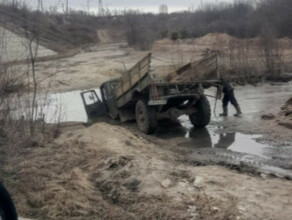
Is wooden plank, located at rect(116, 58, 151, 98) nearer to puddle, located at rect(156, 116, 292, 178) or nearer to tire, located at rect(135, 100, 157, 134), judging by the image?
tire, located at rect(135, 100, 157, 134)

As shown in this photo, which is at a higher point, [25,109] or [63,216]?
[25,109]

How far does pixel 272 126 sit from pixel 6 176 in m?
8.42

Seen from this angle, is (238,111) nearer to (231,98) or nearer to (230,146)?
(231,98)

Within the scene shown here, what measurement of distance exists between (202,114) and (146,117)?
172 cm

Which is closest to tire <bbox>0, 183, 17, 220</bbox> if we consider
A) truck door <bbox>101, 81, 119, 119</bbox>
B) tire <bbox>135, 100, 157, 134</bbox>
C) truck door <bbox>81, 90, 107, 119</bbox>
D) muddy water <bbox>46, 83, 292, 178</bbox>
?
muddy water <bbox>46, 83, 292, 178</bbox>

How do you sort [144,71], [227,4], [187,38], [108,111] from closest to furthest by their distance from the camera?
[144,71] < [108,111] < [187,38] < [227,4]

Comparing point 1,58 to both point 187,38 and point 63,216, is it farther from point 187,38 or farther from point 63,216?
point 187,38

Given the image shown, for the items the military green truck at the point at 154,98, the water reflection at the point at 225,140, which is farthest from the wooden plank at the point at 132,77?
the water reflection at the point at 225,140

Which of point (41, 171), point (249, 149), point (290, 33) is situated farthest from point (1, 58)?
point (290, 33)

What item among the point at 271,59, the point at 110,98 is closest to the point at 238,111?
the point at 110,98

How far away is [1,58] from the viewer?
32.3 feet

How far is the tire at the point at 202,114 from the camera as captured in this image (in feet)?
48.0

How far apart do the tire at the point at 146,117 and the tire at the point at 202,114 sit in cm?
141

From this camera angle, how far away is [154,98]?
44.8ft
